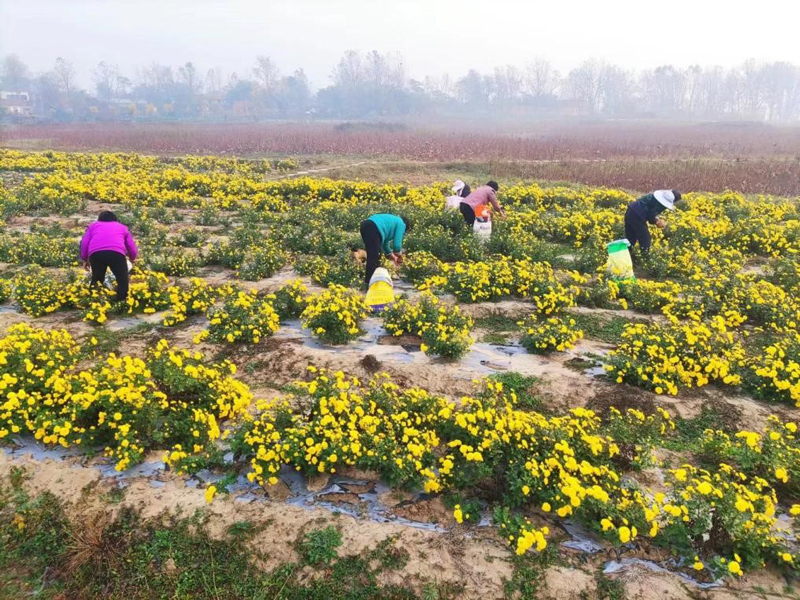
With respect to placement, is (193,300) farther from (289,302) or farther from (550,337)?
(550,337)

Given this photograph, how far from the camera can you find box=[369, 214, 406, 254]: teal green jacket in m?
7.91

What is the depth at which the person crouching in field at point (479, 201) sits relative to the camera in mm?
10578

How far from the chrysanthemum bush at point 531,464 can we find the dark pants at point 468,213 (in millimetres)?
6359

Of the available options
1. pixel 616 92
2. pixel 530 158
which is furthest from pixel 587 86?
pixel 530 158

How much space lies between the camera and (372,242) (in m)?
7.90

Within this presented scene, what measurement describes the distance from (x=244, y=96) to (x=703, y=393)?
12646 cm

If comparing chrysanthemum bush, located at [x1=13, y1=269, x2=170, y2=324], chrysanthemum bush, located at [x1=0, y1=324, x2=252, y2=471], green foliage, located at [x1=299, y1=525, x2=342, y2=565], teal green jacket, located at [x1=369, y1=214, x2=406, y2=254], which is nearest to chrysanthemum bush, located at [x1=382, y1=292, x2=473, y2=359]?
teal green jacket, located at [x1=369, y1=214, x2=406, y2=254]

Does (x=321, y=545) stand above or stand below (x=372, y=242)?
below

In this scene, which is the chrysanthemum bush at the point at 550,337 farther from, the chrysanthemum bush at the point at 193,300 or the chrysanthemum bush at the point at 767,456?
the chrysanthemum bush at the point at 193,300

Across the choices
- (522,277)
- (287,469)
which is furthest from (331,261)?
(287,469)

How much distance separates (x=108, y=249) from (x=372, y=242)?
3.85 m

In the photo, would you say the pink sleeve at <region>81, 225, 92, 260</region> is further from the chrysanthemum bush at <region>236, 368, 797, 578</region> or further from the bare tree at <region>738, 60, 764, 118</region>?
the bare tree at <region>738, 60, 764, 118</region>

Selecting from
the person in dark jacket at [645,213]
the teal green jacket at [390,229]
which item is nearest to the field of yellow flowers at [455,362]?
the person in dark jacket at [645,213]

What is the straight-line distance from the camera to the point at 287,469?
14.8 feet
